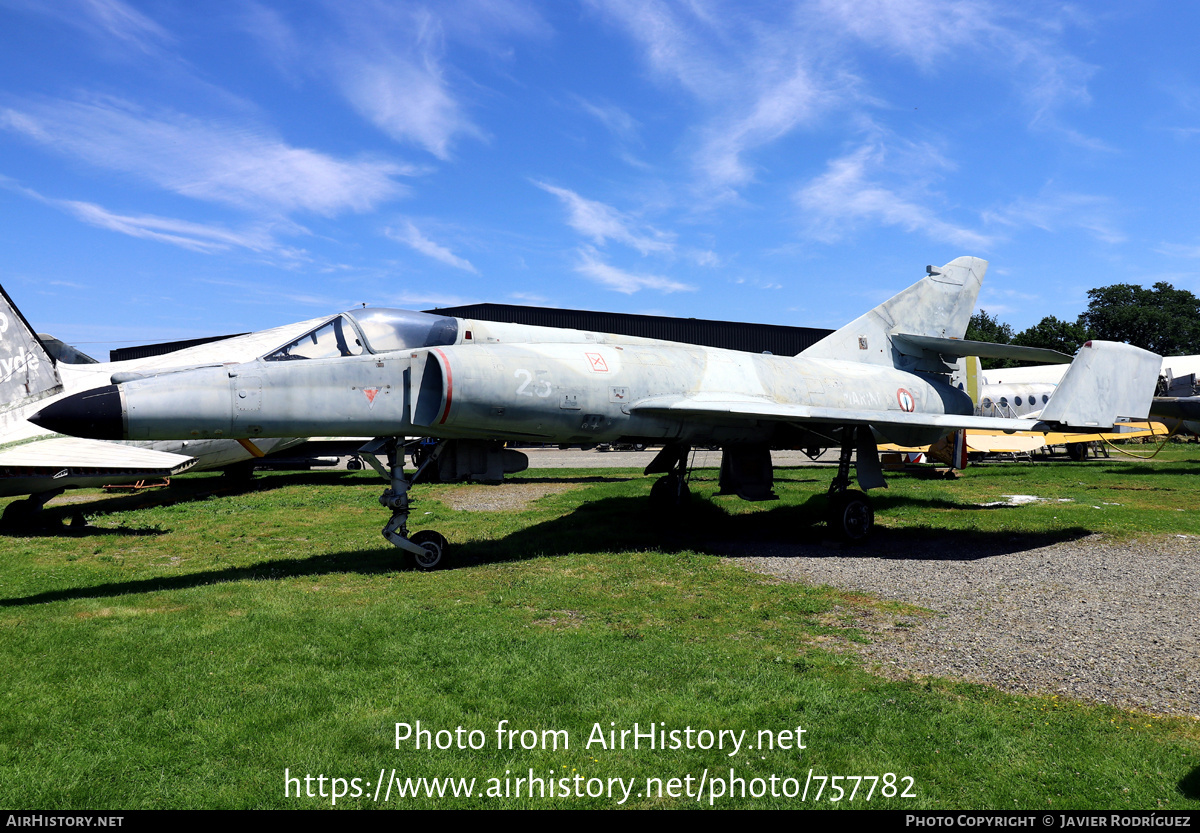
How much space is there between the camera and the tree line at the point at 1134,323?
77.3 meters

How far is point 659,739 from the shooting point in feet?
13.7

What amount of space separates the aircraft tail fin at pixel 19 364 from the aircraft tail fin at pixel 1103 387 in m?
17.9

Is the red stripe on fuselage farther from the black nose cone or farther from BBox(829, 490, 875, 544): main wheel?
BBox(829, 490, 875, 544): main wheel

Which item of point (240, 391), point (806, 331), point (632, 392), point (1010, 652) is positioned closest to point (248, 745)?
point (240, 391)

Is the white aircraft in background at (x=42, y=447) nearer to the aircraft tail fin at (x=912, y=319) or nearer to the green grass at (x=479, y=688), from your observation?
the green grass at (x=479, y=688)

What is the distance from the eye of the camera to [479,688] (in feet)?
16.0

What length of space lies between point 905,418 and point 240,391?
29.7ft

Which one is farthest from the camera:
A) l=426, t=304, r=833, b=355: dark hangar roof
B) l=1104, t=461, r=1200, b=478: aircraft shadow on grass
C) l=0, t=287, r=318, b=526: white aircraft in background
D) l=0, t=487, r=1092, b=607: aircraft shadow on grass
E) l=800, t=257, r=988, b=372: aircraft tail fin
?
l=426, t=304, r=833, b=355: dark hangar roof

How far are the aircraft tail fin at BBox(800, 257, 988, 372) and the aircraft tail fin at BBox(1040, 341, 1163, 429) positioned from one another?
11.6 feet

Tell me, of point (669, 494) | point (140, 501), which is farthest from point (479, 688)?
point (140, 501)

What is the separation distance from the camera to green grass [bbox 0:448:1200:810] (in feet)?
12.2

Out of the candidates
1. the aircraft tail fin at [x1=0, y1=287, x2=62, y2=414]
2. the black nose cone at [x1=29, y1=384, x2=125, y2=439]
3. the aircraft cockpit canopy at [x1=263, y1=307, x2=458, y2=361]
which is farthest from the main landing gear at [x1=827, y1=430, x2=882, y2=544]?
the aircraft tail fin at [x1=0, y1=287, x2=62, y2=414]

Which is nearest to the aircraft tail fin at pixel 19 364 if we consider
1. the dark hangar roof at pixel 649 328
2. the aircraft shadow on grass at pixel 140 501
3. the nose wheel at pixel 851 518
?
the aircraft shadow on grass at pixel 140 501

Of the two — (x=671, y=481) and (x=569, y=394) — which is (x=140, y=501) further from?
(x=569, y=394)
